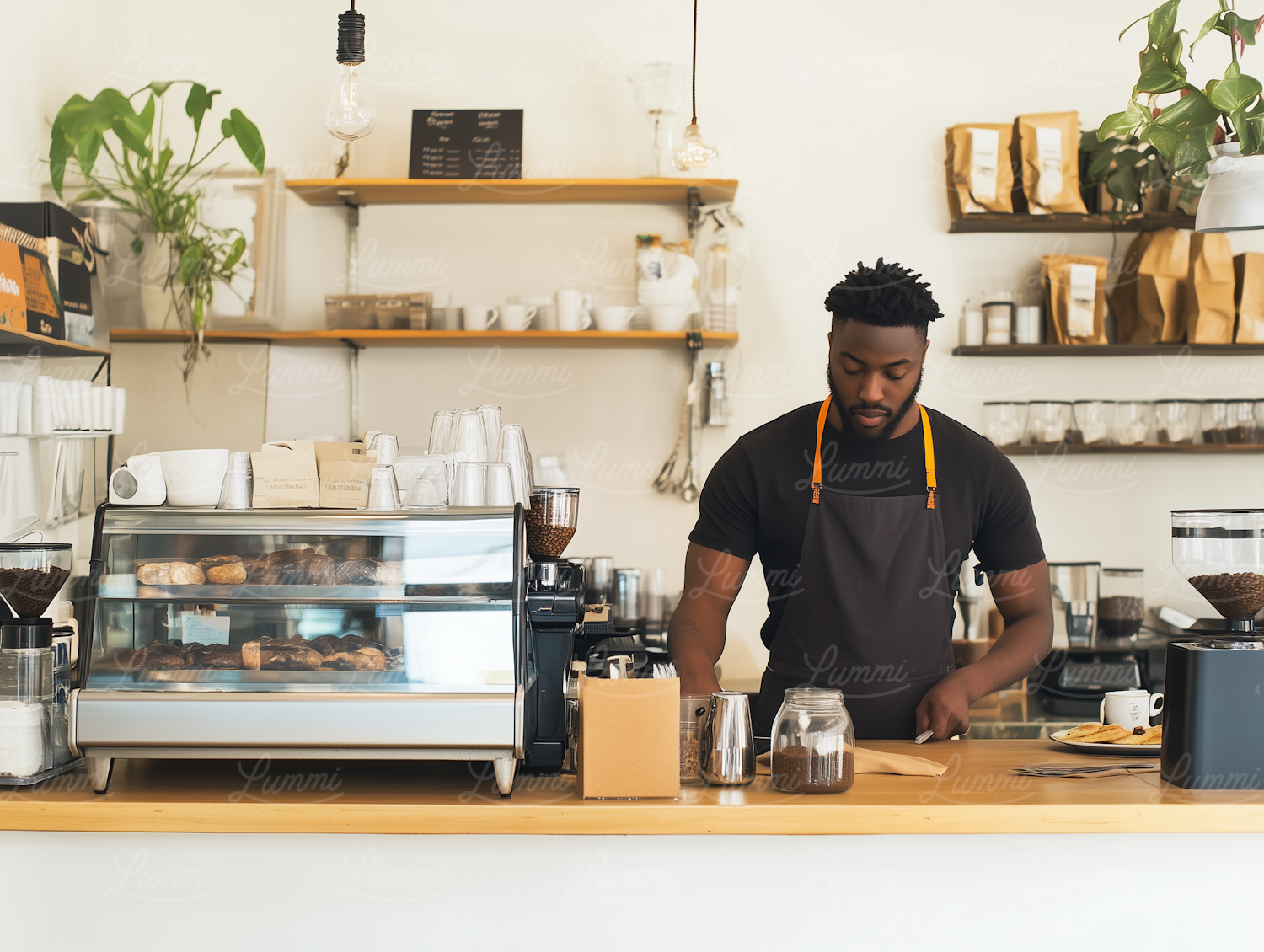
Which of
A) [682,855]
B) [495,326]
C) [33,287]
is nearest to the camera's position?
[682,855]

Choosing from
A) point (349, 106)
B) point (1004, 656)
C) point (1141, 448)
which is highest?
point (349, 106)

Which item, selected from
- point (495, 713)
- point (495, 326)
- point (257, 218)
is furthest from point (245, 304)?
point (495, 713)

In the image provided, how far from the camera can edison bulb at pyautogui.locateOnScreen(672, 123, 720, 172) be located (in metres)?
3.11

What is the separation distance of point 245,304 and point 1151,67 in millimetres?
2744

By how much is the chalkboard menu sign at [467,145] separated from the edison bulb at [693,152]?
57 centimetres

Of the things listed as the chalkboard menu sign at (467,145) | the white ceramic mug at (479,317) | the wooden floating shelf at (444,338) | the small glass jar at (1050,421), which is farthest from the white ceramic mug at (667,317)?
the small glass jar at (1050,421)

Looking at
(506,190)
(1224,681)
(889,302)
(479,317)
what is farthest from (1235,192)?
(506,190)

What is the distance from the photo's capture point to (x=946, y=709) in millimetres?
1912

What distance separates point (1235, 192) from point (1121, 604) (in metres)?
1.85

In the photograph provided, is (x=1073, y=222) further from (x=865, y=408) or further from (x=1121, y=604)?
(x=865, y=408)

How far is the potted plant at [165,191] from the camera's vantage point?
313 cm

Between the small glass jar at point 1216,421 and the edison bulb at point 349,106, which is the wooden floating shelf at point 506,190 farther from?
the small glass jar at point 1216,421

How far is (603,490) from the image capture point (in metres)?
3.61

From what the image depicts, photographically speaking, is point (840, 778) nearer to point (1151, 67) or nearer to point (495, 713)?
point (495, 713)
